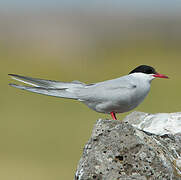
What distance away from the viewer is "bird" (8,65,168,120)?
17.4 feet

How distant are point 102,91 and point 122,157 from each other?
3.97 ft

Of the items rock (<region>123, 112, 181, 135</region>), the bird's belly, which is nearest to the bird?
the bird's belly

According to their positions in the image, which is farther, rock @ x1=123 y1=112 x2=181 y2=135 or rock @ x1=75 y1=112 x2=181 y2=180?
rock @ x1=123 y1=112 x2=181 y2=135

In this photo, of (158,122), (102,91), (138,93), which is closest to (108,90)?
(102,91)

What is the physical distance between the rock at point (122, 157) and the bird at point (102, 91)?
0.87 m

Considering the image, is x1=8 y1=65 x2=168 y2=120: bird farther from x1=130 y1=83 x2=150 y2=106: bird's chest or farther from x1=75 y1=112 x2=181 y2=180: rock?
x1=75 y1=112 x2=181 y2=180: rock

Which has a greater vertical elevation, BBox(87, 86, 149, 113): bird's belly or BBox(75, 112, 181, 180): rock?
BBox(87, 86, 149, 113): bird's belly

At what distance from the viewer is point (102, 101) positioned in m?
5.37

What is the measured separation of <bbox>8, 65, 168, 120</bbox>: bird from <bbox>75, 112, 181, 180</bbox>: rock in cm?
87

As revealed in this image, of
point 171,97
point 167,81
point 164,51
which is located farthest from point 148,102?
point 164,51

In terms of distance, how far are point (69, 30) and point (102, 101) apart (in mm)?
33281

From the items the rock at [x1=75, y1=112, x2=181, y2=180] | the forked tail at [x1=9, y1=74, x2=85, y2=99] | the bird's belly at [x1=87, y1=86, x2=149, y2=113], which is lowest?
the rock at [x1=75, y1=112, x2=181, y2=180]

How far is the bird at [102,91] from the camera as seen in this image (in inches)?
209

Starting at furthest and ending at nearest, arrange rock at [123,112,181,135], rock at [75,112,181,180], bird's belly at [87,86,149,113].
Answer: rock at [123,112,181,135] → bird's belly at [87,86,149,113] → rock at [75,112,181,180]
